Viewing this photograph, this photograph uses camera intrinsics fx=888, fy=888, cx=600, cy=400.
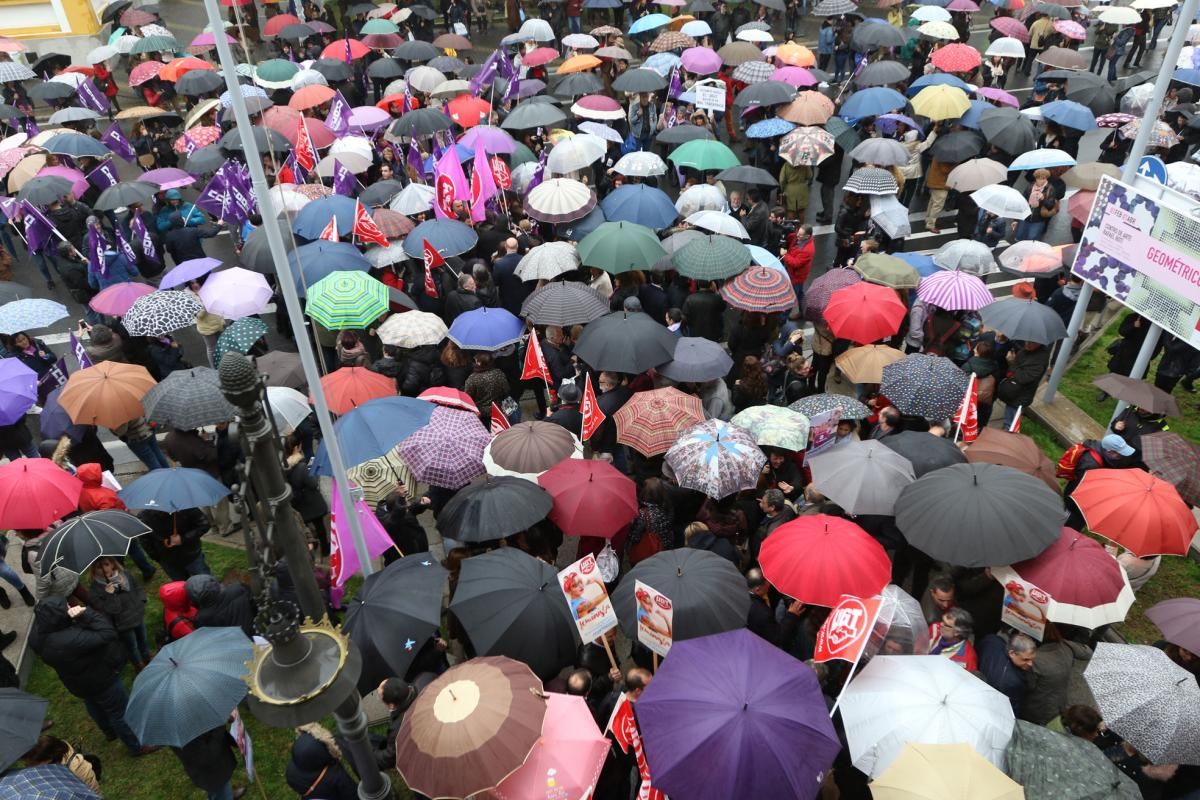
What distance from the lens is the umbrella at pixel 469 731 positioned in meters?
4.78

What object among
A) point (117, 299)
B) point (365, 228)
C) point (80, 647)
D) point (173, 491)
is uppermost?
point (365, 228)

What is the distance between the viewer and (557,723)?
5215 millimetres

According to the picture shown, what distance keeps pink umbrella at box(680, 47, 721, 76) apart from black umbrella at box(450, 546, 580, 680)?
1362 centimetres

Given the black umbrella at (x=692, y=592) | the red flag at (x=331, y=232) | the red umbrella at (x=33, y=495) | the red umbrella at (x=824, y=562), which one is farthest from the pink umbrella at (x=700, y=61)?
the red umbrella at (x=33, y=495)

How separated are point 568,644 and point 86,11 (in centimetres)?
2748

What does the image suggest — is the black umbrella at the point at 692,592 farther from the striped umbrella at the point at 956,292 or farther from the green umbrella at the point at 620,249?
the striped umbrella at the point at 956,292

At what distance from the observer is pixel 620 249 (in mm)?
10188

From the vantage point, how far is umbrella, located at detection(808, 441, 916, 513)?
23.0ft

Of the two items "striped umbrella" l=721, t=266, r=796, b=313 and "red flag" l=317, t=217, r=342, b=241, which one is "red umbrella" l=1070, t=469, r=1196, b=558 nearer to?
"striped umbrella" l=721, t=266, r=796, b=313

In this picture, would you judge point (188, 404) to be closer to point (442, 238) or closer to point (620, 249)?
point (442, 238)

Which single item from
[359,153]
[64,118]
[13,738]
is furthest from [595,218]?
[64,118]

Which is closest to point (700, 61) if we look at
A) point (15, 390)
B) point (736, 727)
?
point (15, 390)

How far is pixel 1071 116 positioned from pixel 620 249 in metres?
9.23

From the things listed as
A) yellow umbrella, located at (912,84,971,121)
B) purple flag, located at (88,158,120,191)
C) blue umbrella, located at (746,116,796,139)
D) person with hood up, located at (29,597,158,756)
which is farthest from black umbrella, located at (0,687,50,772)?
yellow umbrella, located at (912,84,971,121)
